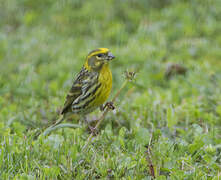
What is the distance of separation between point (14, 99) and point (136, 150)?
102 inches

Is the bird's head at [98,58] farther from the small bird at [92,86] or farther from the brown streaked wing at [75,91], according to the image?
the brown streaked wing at [75,91]

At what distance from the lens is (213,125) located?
485 centimetres

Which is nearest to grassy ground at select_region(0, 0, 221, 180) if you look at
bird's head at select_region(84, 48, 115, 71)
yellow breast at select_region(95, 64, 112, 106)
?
yellow breast at select_region(95, 64, 112, 106)

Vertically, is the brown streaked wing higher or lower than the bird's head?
Result: lower

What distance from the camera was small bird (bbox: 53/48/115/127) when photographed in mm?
4770

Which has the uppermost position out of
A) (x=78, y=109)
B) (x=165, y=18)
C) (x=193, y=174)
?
(x=165, y=18)

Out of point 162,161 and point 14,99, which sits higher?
point 14,99

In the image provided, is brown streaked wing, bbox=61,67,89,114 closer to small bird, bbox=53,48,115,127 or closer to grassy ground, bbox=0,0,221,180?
small bird, bbox=53,48,115,127

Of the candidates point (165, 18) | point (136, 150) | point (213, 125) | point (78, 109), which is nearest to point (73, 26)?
point (165, 18)

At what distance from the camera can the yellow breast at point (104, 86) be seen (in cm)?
474

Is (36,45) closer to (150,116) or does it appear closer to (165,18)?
(165,18)

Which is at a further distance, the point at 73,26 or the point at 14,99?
the point at 73,26

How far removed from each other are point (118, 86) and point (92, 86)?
1.78 meters

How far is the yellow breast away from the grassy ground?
0.34 meters
